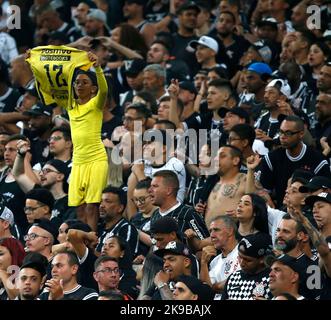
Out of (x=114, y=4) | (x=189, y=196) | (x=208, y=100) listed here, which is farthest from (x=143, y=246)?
(x=114, y=4)

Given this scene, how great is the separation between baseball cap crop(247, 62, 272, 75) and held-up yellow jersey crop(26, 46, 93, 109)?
2.54 meters

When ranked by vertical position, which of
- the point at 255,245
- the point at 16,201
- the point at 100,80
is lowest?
the point at 16,201

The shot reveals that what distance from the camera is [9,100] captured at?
1950 centimetres

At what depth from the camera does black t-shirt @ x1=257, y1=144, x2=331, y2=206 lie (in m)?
15.1

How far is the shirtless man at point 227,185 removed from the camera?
48.9 feet

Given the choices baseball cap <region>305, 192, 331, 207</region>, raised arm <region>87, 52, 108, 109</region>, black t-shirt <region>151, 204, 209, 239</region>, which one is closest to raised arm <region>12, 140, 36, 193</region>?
raised arm <region>87, 52, 108, 109</region>

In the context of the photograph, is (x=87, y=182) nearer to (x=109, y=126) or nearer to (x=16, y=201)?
(x=16, y=201)

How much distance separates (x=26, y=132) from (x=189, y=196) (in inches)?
133

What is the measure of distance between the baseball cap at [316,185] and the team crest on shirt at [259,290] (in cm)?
156

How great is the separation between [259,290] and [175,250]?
95 centimetres

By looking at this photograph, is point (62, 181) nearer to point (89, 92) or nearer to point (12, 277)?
point (89, 92)

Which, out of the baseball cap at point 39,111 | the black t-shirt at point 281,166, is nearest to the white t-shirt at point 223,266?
the black t-shirt at point 281,166

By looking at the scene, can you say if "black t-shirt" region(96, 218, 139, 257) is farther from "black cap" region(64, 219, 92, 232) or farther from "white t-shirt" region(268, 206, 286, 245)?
"white t-shirt" region(268, 206, 286, 245)

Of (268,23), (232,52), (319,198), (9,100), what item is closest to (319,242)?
(319,198)
